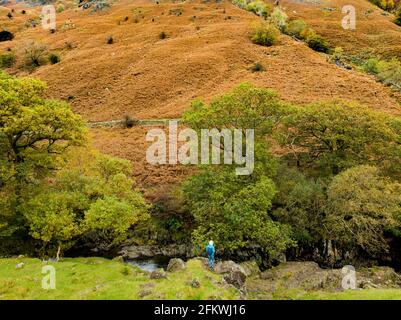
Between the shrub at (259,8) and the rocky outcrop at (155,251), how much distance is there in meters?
99.1

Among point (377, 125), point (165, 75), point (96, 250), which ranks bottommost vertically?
point (96, 250)

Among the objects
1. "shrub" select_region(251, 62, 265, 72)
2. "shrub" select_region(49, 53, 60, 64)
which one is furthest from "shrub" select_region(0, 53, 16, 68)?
"shrub" select_region(251, 62, 265, 72)

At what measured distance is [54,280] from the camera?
24766 millimetres

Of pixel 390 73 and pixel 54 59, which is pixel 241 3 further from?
pixel 390 73

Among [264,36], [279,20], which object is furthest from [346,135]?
[279,20]

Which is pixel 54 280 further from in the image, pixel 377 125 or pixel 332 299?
pixel 377 125

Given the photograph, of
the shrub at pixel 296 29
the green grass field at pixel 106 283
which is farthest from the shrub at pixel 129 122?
the shrub at pixel 296 29

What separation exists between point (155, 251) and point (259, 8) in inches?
4099

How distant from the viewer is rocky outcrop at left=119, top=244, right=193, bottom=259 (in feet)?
132

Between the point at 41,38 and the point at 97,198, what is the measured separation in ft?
338

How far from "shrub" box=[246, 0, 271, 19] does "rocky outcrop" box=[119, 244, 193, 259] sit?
99128 millimetres

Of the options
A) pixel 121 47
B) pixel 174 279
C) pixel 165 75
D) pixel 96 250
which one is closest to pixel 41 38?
pixel 121 47

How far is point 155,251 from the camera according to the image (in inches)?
1624

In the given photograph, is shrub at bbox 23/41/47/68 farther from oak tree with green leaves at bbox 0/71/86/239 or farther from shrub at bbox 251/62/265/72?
oak tree with green leaves at bbox 0/71/86/239
